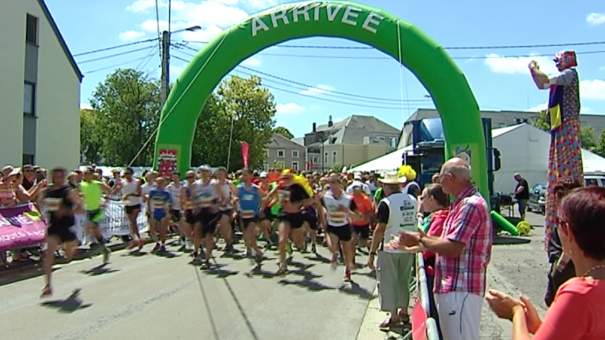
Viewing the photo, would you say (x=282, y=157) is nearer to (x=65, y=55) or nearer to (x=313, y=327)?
(x=65, y=55)

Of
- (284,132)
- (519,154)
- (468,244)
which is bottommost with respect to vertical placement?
(468,244)

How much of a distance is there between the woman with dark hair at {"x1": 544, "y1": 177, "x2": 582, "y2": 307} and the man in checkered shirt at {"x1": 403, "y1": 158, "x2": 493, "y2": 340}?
545 millimetres

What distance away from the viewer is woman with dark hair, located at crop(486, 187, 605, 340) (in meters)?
1.91

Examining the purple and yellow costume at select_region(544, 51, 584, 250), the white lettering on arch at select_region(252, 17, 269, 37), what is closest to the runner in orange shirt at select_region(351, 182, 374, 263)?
the purple and yellow costume at select_region(544, 51, 584, 250)

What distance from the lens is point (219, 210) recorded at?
1105cm

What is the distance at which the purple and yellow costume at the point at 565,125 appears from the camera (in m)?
5.16

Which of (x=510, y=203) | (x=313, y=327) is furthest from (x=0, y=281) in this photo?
(x=510, y=203)

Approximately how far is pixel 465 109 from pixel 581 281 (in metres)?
12.4

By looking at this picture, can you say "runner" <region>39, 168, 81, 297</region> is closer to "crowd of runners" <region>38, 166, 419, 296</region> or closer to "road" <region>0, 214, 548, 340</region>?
"crowd of runners" <region>38, 166, 419, 296</region>

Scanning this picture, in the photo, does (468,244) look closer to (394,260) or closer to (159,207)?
(394,260)

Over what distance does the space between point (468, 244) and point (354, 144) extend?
291 feet

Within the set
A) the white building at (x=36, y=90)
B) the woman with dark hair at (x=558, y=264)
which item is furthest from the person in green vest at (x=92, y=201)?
the white building at (x=36, y=90)

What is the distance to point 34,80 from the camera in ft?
79.1

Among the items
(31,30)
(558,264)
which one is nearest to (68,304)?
(558,264)
